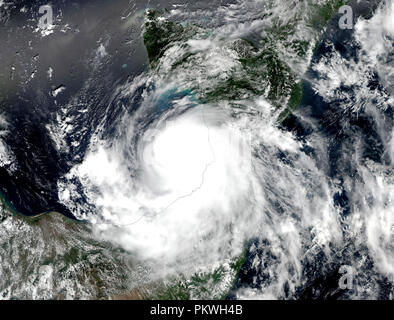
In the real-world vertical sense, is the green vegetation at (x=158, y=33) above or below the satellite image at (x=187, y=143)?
above

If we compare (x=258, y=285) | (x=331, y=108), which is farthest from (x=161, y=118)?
(x=258, y=285)

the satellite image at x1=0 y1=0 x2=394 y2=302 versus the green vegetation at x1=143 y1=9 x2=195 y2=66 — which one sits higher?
the green vegetation at x1=143 y1=9 x2=195 y2=66

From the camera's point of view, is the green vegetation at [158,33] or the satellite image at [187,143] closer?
the satellite image at [187,143]

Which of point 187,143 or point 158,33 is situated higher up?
point 158,33

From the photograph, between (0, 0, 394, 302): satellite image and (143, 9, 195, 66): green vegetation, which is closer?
(0, 0, 394, 302): satellite image

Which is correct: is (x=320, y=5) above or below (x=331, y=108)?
above

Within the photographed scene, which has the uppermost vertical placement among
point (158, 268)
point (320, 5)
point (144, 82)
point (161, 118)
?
point (320, 5)

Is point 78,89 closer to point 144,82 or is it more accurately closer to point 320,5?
point 144,82

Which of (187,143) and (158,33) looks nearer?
(187,143)
